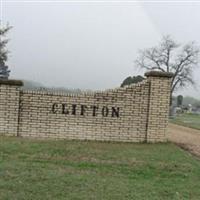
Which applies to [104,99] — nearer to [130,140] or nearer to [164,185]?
[130,140]

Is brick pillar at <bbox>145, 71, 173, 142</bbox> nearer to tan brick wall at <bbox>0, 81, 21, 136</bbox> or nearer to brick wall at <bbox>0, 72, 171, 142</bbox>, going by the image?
brick wall at <bbox>0, 72, 171, 142</bbox>

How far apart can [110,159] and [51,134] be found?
3304mm

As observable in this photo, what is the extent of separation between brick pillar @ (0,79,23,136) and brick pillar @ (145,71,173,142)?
377 cm

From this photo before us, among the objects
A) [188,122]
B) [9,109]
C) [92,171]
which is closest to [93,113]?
[9,109]

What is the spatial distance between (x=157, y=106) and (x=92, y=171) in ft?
16.7

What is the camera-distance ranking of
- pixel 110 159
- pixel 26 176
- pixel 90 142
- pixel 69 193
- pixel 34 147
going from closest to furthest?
pixel 69 193, pixel 26 176, pixel 110 159, pixel 34 147, pixel 90 142

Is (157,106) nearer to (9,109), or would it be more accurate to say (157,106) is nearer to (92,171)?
(9,109)

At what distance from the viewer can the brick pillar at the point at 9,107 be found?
38.9ft

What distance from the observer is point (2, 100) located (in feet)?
39.1

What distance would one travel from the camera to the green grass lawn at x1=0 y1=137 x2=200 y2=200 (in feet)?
20.6

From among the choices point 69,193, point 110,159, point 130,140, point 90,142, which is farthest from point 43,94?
point 69,193

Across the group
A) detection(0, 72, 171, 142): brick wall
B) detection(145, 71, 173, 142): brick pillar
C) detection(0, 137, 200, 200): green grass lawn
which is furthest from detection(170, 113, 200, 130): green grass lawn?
detection(0, 137, 200, 200): green grass lawn

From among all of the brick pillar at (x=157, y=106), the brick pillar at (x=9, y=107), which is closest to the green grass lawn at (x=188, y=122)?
the brick pillar at (x=157, y=106)

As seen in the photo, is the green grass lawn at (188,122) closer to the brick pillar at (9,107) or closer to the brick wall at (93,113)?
the brick wall at (93,113)
